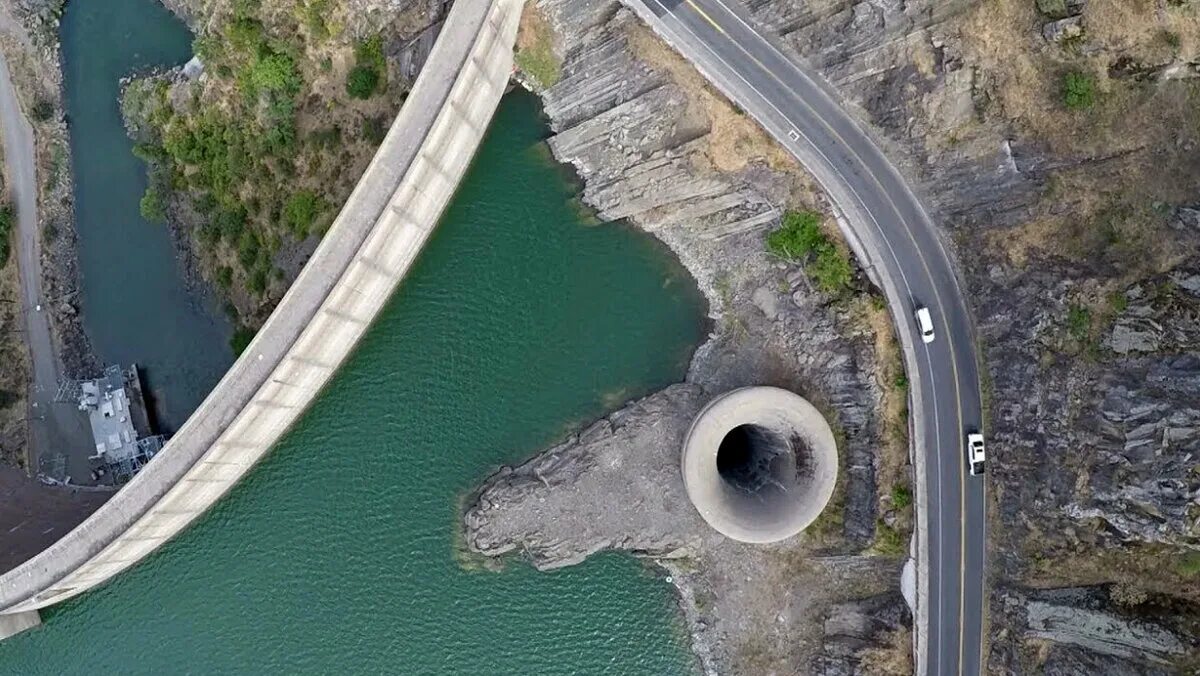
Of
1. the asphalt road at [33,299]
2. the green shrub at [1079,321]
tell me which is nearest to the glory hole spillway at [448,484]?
the asphalt road at [33,299]

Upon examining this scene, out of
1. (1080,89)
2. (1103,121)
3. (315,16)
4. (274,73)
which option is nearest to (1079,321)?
(1103,121)

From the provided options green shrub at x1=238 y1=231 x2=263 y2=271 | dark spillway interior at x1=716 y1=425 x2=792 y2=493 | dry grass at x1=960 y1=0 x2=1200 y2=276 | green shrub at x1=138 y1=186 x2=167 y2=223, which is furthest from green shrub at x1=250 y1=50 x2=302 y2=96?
dry grass at x1=960 y1=0 x2=1200 y2=276

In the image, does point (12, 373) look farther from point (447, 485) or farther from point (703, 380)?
point (703, 380)

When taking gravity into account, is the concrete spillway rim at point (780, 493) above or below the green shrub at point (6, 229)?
below

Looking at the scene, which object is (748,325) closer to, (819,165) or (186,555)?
(819,165)

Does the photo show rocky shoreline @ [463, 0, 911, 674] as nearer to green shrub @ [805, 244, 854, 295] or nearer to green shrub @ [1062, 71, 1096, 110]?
green shrub @ [805, 244, 854, 295]

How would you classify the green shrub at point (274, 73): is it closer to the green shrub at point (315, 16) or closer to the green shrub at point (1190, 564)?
the green shrub at point (315, 16)
